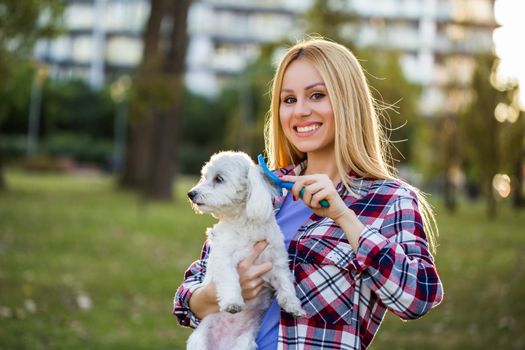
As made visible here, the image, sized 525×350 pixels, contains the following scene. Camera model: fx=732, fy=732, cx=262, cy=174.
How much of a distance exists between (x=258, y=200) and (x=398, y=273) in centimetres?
74

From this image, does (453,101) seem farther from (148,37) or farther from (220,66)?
(220,66)

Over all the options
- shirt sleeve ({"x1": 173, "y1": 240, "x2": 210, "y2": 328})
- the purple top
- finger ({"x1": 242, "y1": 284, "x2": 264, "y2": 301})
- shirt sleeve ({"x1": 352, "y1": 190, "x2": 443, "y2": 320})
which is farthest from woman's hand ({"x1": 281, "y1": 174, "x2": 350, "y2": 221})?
shirt sleeve ({"x1": 173, "y1": 240, "x2": 210, "y2": 328})

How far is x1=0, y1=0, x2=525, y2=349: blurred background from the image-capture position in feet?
30.9

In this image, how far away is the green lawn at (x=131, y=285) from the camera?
8.64 meters

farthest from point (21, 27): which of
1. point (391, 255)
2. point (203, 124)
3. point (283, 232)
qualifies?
point (203, 124)

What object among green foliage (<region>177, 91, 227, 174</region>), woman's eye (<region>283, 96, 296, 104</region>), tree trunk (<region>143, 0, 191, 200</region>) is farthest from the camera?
green foliage (<region>177, 91, 227, 174</region>)

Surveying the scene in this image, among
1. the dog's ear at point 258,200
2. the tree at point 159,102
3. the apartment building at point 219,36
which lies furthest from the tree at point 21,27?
the apartment building at point 219,36

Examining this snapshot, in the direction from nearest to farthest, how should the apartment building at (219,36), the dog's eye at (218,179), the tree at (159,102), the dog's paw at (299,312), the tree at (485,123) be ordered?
the dog's paw at (299,312), the dog's eye at (218,179), the tree at (159,102), the tree at (485,123), the apartment building at (219,36)

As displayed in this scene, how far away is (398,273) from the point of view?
2.82 meters

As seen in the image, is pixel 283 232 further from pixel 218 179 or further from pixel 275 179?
pixel 218 179

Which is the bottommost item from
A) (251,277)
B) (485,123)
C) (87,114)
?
(87,114)

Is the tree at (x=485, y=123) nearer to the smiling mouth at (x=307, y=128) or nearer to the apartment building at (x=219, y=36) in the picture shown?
the smiling mouth at (x=307, y=128)

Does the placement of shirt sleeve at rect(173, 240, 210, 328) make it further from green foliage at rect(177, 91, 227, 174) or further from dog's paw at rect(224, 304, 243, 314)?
green foliage at rect(177, 91, 227, 174)

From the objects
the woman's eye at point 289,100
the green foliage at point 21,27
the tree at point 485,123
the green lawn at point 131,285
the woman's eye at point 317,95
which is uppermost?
the green foliage at point 21,27
